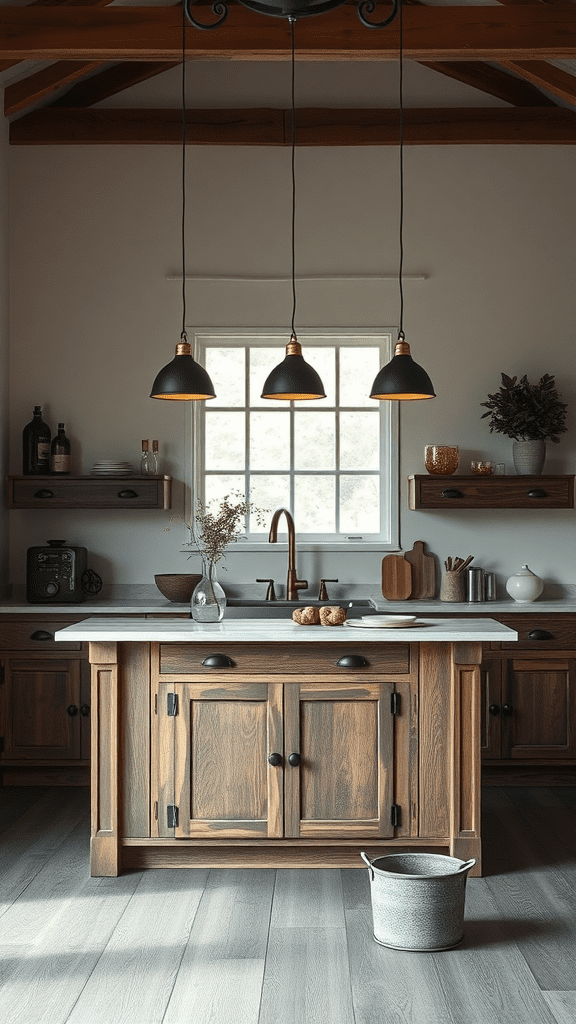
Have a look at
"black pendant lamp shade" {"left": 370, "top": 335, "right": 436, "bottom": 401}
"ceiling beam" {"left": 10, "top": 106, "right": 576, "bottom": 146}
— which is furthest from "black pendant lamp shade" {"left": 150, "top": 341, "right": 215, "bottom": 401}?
"ceiling beam" {"left": 10, "top": 106, "right": 576, "bottom": 146}

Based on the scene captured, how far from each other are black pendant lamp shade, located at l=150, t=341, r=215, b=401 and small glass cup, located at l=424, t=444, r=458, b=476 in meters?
1.97

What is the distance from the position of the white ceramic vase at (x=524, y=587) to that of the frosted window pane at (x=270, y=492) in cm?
136

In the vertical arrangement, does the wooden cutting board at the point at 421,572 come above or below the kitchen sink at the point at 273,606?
above

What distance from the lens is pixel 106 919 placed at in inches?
129

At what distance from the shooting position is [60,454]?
18.4 feet

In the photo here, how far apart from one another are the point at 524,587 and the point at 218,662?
2.34 m

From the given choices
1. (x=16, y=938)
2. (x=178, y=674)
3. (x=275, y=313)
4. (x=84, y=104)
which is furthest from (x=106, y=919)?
(x=84, y=104)

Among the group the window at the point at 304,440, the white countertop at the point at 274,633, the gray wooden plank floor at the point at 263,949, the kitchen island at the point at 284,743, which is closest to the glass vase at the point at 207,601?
the white countertop at the point at 274,633

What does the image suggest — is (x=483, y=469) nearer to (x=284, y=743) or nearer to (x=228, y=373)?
(x=228, y=373)

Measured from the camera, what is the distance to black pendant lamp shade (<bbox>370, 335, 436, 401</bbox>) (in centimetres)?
377

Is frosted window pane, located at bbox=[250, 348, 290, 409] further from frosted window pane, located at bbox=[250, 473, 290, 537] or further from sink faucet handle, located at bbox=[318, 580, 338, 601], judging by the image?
sink faucet handle, located at bbox=[318, 580, 338, 601]

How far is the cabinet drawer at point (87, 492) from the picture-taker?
5.50 meters

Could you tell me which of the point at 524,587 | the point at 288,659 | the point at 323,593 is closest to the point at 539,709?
the point at 524,587

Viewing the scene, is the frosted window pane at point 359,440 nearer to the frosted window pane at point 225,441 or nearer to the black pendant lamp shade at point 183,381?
the frosted window pane at point 225,441
